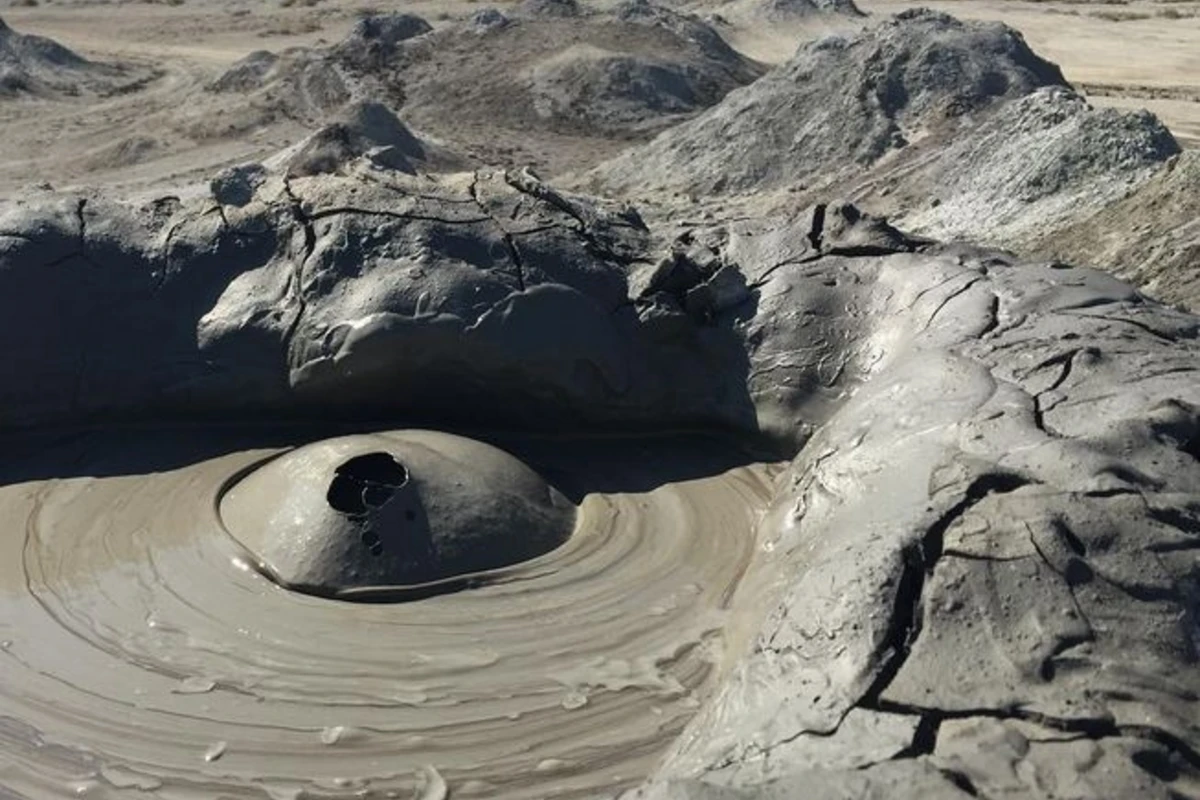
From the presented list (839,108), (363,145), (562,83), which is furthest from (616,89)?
(839,108)

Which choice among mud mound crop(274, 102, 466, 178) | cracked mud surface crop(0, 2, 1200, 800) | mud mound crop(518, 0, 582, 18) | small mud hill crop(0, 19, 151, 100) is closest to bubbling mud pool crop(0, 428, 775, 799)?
cracked mud surface crop(0, 2, 1200, 800)

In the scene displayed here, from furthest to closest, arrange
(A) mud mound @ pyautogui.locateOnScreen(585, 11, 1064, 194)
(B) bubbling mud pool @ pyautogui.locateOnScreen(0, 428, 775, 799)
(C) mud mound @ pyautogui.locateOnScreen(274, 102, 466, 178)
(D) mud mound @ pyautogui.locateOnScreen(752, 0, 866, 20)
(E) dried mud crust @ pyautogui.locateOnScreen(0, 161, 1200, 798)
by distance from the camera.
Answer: (D) mud mound @ pyautogui.locateOnScreen(752, 0, 866, 20), (A) mud mound @ pyautogui.locateOnScreen(585, 11, 1064, 194), (C) mud mound @ pyautogui.locateOnScreen(274, 102, 466, 178), (B) bubbling mud pool @ pyautogui.locateOnScreen(0, 428, 775, 799), (E) dried mud crust @ pyautogui.locateOnScreen(0, 161, 1200, 798)

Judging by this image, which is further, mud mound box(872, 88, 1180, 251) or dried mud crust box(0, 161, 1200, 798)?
mud mound box(872, 88, 1180, 251)

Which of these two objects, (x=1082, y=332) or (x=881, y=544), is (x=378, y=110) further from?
(x=881, y=544)

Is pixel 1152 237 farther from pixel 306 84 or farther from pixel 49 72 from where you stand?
pixel 49 72

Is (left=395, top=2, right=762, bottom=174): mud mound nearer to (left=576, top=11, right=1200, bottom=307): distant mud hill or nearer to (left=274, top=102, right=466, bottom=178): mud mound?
(left=274, top=102, right=466, bottom=178): mud mound

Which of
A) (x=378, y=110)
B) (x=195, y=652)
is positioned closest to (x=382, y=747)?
(x=195, y=652)
